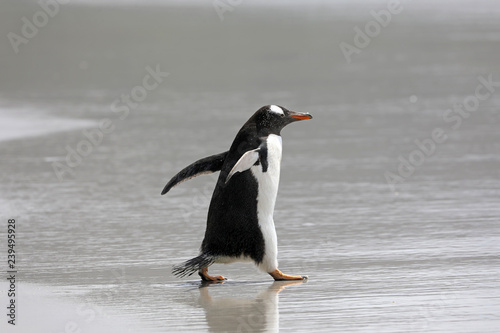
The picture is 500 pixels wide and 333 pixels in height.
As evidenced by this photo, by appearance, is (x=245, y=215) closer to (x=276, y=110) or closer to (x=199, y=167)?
(x=199, y=167)

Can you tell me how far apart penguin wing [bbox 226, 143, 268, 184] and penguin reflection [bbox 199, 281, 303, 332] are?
24.3 inches

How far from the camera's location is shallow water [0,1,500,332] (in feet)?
14.7

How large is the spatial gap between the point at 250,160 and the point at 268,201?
27 centimetres

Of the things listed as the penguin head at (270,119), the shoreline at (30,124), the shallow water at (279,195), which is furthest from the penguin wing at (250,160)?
the shoreline at (30,124)

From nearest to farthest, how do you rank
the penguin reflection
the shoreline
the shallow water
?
1. the penguin reflection
2. the shallow water
3. the shoreline

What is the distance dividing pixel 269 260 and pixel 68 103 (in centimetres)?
789

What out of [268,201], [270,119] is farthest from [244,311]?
[270,119]

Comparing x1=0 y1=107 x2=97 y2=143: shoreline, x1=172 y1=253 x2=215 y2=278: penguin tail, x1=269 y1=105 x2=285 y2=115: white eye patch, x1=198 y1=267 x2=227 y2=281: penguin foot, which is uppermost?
x1=0 y1=107 x2=97 y2=143: shoreline

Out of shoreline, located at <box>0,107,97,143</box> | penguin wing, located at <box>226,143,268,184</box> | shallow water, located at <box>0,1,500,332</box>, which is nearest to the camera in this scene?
shallow water, located at <box>0,1,500,332</box>

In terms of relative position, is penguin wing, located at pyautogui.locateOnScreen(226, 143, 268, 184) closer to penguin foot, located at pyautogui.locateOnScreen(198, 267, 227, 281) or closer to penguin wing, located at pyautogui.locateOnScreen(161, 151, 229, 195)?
penguin wing, located at pyautogui.locateOnScreen(161, 151, 229, 195)

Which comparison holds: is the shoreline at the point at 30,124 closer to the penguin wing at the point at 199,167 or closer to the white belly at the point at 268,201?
the penguin wing at the point at 199,167

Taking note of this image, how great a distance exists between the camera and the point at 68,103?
12352 millimetres

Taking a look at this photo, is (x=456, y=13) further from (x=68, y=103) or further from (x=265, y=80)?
(x=68, y=103)

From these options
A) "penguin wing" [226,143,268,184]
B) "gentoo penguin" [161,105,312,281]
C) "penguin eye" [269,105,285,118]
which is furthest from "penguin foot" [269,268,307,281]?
"penguin eye" [269,105,285,118]
